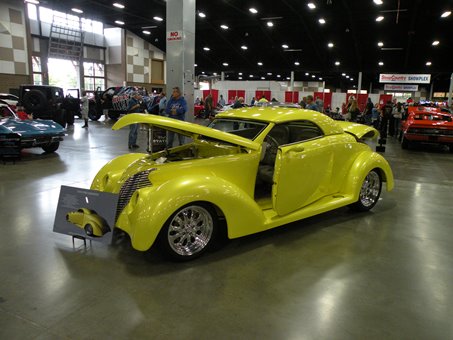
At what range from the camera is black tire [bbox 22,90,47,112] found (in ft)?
41.1

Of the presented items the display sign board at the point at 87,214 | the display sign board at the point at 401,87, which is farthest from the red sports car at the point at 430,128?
the display sign board at the point at 401,87

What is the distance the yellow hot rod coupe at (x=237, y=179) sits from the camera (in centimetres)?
329

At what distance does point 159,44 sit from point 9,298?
1155 inches

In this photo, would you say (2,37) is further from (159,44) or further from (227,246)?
(227,246)

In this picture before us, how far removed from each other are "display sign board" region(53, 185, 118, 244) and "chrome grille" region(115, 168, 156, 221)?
117 mm

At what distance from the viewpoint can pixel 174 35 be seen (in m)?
8.05

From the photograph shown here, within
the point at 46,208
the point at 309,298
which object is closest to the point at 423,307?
the point at 309,298

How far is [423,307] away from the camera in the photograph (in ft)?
9.19

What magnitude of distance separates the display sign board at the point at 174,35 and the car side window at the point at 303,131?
4.35m

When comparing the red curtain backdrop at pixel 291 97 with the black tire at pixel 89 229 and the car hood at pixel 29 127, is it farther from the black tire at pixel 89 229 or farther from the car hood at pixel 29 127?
the black tire at pixel 89 229

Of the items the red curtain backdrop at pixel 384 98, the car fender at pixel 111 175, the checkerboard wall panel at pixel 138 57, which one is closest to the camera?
the car fender at pixel 111 175

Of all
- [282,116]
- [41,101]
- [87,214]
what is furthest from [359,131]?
[41,101]

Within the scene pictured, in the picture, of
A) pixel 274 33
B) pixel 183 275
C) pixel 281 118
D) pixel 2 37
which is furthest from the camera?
pixel 274 33

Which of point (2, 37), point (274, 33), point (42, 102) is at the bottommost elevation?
point (42, 102)
